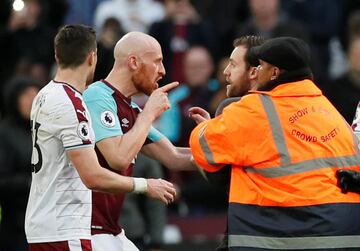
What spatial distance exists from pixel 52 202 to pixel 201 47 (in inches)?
264

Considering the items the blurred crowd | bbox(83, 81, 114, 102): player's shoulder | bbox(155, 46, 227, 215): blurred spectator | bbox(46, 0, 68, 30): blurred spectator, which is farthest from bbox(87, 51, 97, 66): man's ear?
bbox(46, 0, 68, 30): blurred spectator

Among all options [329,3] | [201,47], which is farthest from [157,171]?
[329,3]

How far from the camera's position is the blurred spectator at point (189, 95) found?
13586 mm

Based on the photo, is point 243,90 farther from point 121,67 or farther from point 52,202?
point 52,202

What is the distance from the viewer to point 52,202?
7.95 meters

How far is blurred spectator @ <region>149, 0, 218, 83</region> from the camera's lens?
14.6 m

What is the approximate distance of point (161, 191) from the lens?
8023 mm

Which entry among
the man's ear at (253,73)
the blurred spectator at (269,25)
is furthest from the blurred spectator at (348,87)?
the man's ear at (253,73)

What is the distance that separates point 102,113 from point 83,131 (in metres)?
0.59

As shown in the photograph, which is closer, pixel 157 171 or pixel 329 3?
pixel 157 171

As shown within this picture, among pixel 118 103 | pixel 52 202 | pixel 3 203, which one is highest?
pixel 118 103

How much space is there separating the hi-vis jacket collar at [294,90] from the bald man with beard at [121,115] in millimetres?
754

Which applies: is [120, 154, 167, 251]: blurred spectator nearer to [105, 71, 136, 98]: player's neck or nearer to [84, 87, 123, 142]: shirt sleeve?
[105, 71, 136, 98]: player's neck

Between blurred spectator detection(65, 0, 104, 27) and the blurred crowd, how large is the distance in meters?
0.01
